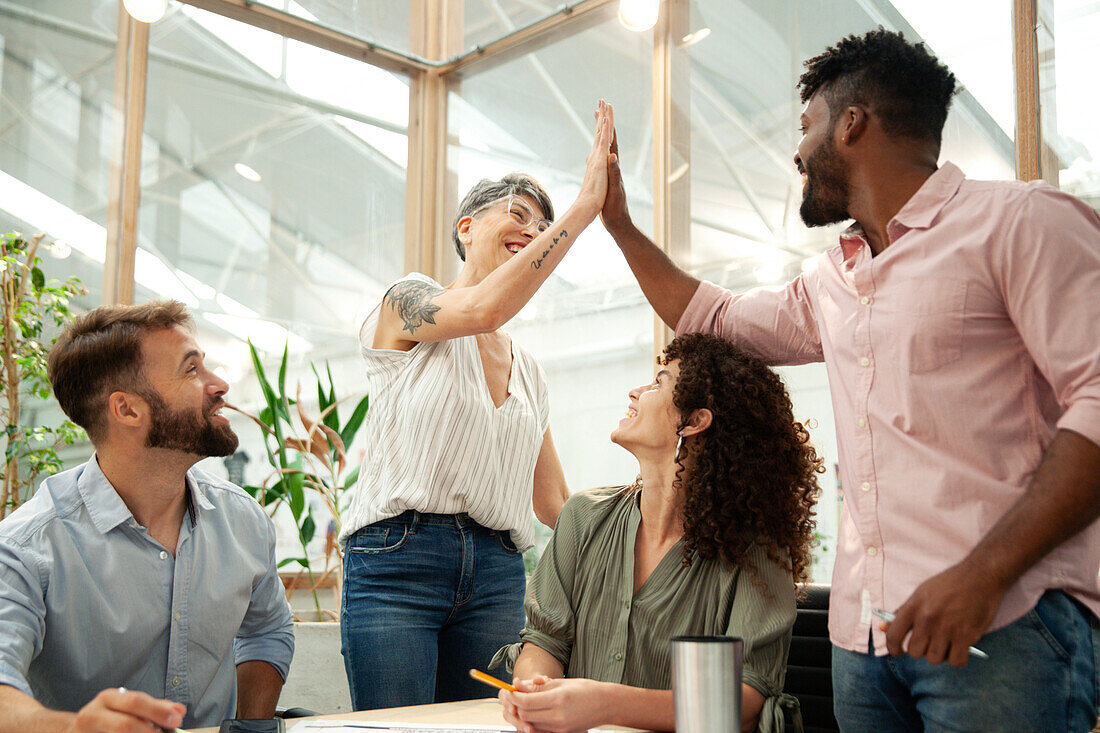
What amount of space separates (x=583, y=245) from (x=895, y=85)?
2.57 m

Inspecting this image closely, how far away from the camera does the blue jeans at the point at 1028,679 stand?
1.20 m

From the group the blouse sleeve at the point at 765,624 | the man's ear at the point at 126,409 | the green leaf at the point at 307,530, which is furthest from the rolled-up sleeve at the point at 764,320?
the green leaf at the point at 307,530

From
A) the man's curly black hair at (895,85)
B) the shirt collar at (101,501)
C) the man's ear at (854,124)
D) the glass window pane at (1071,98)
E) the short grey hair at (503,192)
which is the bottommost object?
the shirt collar at (101,501)

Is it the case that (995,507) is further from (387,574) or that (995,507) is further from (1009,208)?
(387,574)

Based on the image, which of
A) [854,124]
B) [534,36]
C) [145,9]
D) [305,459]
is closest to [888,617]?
[854,124]

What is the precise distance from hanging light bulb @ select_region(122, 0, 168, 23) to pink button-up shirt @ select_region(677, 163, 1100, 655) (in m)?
3.17

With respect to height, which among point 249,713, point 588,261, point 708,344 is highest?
point 588,261

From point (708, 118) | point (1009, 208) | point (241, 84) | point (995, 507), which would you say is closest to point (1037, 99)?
point (708, 118)

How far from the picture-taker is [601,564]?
176cm

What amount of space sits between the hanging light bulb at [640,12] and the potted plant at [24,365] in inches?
92.7

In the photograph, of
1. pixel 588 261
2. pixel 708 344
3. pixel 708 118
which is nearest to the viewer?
pixel 708 344

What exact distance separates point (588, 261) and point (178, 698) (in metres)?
2.67

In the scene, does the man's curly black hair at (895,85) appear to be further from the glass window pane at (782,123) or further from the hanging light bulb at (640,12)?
the hanging light bulb at (640,12)

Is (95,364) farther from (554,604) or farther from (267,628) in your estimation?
(554,604)
